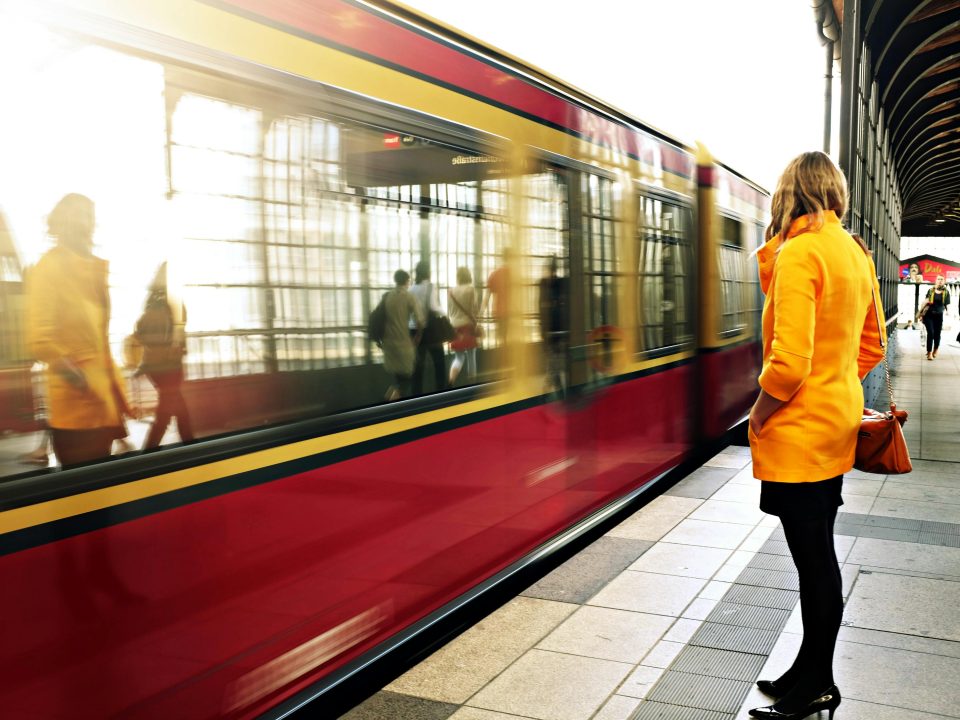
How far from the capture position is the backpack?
4.00 m

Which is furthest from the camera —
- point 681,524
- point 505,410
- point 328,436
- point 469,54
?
point 681,524

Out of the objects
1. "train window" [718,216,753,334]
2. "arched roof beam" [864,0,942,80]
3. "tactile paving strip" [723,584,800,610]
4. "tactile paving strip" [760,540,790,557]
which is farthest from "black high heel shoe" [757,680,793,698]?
"arched roof beam" [864,0,942,80]

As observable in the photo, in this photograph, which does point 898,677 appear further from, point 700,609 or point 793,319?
point 793,319

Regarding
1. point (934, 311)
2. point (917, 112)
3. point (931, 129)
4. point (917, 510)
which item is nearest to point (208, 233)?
point (917, 510)

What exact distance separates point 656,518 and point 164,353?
15.2ft

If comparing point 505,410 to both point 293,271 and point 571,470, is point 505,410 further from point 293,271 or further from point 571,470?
point 293,271

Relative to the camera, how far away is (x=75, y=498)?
2686 mm

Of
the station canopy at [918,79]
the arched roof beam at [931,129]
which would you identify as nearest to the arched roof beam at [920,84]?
the station canopy at [918,79]

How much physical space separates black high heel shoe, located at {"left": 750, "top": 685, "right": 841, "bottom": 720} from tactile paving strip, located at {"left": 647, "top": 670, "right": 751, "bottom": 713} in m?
0.14

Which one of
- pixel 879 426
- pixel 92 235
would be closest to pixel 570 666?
pixel 879 426

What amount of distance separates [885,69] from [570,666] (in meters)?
24.9

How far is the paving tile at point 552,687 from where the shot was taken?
12.5 feet

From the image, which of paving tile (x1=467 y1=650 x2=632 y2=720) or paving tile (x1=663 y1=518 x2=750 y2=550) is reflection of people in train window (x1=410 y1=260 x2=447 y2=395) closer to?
paving tile (x1=467 y1=650 x2=632 y2=720)

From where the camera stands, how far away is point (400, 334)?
13.8ft
